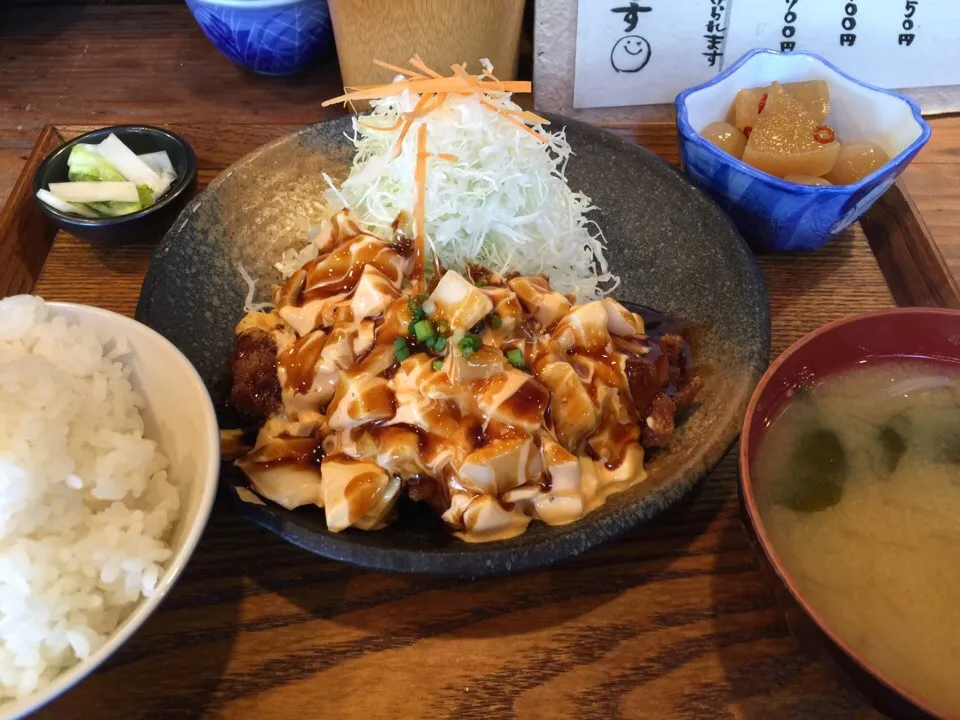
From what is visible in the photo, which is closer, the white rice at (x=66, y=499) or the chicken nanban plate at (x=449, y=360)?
the white rice at (x=66, y=499)

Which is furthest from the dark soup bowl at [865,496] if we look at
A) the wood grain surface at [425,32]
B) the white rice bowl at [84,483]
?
the wood grain surface at [425,32]

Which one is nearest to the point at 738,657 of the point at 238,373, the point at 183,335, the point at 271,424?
the point at 271,424

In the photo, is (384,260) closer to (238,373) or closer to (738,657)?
(238,373)

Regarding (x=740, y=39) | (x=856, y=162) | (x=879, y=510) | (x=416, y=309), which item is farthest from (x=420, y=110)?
(x=879, y=510)

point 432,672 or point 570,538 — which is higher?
point 570,538

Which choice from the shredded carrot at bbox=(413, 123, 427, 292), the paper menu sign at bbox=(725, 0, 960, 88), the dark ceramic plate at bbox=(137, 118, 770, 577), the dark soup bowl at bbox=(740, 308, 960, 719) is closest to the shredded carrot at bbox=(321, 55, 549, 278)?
the shredded carrot at bbox=(413, 123, 427, 292)

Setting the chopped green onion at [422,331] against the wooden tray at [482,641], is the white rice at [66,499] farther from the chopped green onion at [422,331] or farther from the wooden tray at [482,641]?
the chopped green onion at [422,331]
